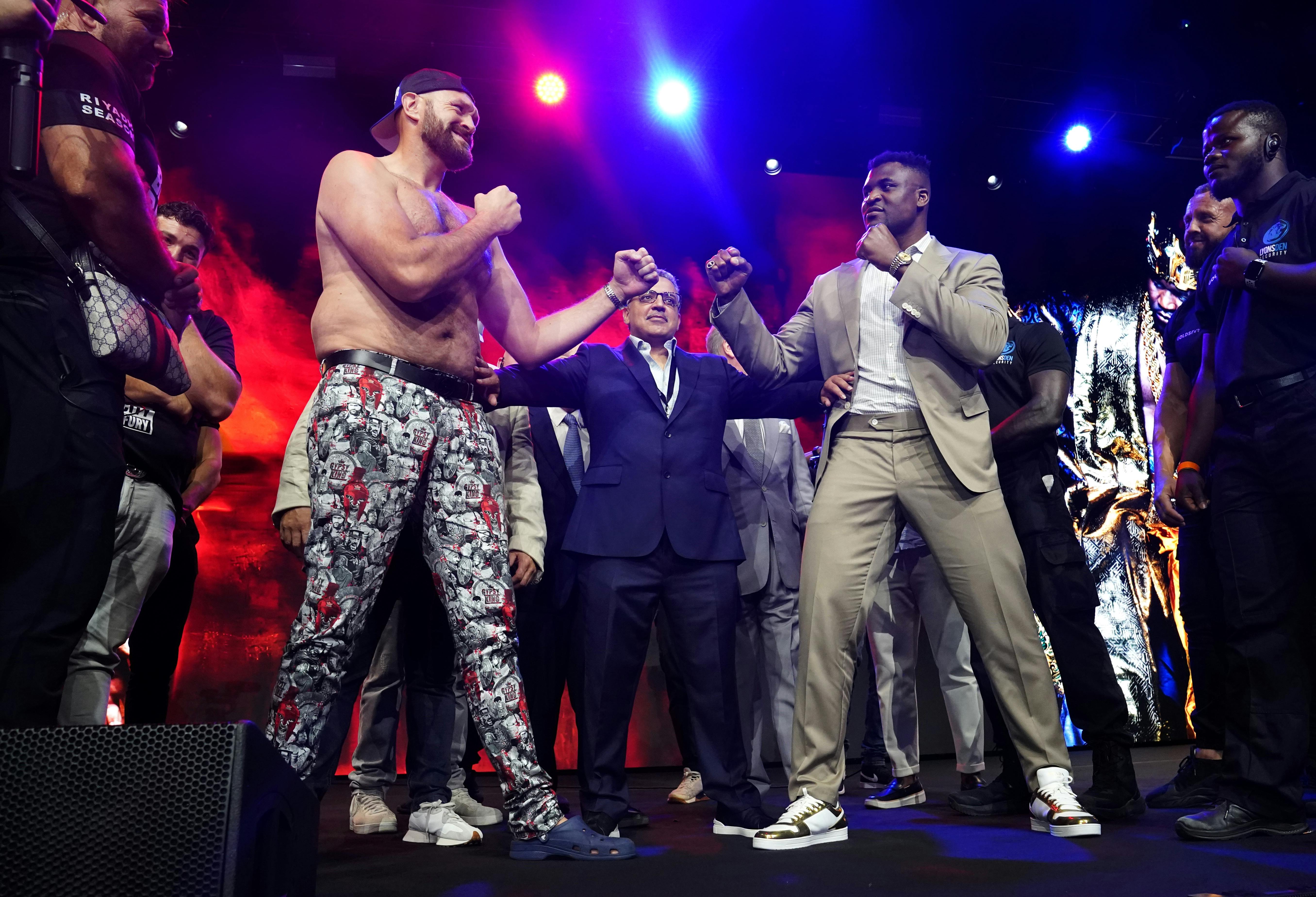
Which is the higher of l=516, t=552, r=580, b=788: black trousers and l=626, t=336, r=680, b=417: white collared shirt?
l=626, t=336, r=680, b=417: white collared shirt

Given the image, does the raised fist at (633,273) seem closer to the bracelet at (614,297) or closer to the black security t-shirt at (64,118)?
the bracelet at (614,297)

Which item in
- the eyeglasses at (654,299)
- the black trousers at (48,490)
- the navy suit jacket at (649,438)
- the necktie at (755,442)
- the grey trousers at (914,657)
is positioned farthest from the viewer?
the necktie at (755,442)

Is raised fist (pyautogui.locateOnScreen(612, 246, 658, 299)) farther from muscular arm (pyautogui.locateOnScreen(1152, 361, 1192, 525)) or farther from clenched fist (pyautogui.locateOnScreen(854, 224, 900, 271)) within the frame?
muscular arm (pyautogui.locateOnScreen(1152, 361, 1192, 525))

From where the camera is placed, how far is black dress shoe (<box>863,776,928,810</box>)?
3453 mm

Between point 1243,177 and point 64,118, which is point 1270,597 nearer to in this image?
point 1243,177

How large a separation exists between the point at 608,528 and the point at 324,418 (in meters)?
1.00

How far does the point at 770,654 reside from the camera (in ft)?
13.1

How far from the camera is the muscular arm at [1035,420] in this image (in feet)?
11.4

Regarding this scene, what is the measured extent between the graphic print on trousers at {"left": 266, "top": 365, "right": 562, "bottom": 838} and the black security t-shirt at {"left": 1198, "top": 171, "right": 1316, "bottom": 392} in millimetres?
2293

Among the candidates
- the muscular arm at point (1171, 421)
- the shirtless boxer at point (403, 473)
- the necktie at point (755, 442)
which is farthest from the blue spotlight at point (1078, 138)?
the shirtless boxer at point (403, 473)

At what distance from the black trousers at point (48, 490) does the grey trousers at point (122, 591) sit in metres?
0.73

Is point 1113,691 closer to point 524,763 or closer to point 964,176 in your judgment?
point 524,763

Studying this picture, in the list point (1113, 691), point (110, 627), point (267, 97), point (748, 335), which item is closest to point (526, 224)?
point (267, 97)

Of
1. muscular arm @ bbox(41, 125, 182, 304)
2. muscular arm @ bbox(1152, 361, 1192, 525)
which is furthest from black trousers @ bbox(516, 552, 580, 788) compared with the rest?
muscular arm @ bbox(1152, 361, 1192, 525)
